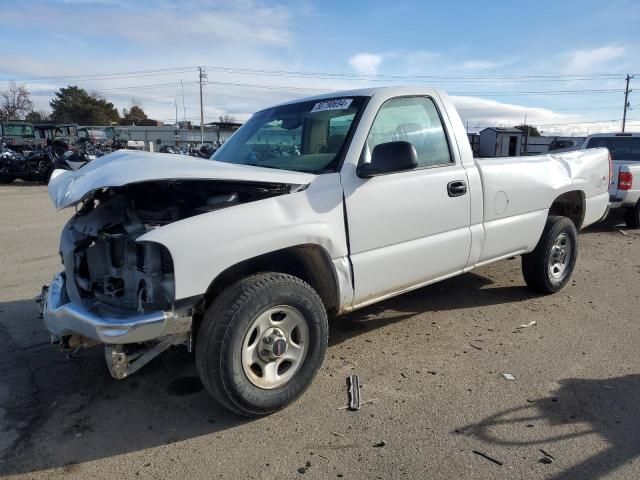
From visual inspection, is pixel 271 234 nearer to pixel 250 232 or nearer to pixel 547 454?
pixel 250 232

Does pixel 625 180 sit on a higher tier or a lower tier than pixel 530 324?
higher

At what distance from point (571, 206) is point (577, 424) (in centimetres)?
338

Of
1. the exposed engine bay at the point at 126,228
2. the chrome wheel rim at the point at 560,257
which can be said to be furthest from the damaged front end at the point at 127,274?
the chrome wheel rim at the point at 560,257

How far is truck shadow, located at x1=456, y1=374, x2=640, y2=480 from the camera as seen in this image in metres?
2.77

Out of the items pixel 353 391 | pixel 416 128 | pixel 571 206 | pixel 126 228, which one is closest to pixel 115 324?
pixel 126 228

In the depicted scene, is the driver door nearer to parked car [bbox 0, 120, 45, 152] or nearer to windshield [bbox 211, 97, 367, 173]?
windshield [bbox 211, 97, 367, 173]

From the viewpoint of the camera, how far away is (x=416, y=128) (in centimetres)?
412

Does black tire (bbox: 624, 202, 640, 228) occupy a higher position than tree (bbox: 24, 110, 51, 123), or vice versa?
tree (bbox: 24, 110, 51, 123)

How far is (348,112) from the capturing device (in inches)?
152

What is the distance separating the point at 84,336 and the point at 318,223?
1.54m

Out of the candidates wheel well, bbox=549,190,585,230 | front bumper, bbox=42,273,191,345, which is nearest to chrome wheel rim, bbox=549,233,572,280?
wheel well, bbox=549,190,585,230

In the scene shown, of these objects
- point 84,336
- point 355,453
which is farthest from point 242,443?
point 84,336

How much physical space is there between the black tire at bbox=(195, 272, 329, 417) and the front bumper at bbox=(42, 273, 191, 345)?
0.58 ft

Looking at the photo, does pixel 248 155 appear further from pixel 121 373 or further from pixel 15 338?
pixel 15 338
